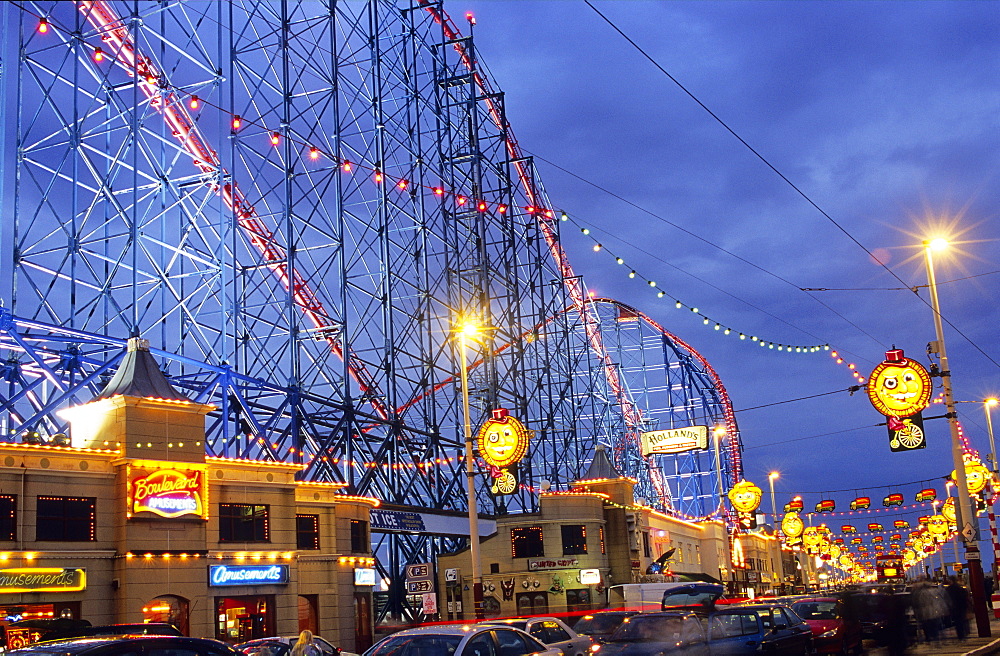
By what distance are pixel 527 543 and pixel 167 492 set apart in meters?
21.4

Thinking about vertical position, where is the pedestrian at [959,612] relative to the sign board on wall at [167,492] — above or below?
below

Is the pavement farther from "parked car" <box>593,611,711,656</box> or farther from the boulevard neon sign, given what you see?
the boulevard neon sign

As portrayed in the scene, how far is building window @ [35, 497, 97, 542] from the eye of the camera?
86.1ft

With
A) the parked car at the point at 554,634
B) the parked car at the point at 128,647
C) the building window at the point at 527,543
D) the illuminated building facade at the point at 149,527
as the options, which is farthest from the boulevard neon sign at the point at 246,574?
the parked car at the point at 128,647

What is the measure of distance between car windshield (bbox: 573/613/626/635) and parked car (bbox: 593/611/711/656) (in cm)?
471

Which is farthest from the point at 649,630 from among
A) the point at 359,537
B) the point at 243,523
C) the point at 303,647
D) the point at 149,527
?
the point at 359,537

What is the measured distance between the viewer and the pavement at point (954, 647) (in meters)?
20.6

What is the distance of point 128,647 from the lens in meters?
10.2

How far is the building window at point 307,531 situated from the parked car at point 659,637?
1854cm

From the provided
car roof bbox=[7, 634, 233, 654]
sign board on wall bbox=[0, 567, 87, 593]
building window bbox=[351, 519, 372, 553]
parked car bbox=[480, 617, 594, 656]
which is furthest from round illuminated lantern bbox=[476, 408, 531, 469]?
car roof bbox=[7, 634, 233, 654]

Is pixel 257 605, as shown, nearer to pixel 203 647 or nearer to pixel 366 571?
pixel 366 571

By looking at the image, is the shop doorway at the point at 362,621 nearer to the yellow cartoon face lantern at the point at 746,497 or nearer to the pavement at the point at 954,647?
the pavement at the point at 954,647

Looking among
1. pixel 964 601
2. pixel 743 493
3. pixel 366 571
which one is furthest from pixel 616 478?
pixel 964 601

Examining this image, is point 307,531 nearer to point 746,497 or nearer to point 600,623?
point 600,623
